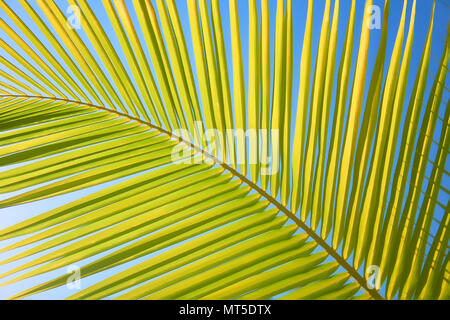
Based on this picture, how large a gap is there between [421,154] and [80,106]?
0.85 m

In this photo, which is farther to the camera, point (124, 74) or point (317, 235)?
point (124, 74)

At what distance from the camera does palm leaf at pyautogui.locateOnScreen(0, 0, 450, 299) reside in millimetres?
665

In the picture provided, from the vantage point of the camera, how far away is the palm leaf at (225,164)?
0.66 metres

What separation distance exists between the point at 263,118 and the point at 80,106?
515 mm

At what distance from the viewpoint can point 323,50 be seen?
759 millimetres

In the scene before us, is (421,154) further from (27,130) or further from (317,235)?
(27,130)

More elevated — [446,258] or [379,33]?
[379,33]

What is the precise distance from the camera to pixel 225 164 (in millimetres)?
864

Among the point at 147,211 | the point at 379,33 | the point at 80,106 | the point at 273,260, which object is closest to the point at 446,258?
the point at 273,260

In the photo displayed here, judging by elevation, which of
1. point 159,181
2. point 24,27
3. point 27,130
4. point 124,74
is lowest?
point 159,181

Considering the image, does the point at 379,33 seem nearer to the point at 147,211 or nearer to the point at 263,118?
the point at 263,118
